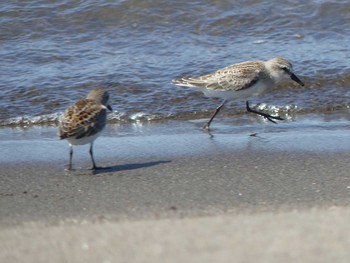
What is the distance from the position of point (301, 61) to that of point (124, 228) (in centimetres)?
683

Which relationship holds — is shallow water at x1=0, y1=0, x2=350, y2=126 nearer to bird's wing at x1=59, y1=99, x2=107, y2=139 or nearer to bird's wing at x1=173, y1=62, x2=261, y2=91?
bird's wing at x1=173, y1=62, x2=261, y2=91

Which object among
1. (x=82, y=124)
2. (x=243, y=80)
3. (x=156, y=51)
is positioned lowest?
(x=156, y=51)

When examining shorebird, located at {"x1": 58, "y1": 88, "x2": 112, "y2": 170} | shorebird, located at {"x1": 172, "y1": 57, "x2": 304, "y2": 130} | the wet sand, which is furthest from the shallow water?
shorebird, located at {"x1": 58, "y1": 88, "x2": 112, "y2": 170}

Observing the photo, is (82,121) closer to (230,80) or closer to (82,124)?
(82,124)

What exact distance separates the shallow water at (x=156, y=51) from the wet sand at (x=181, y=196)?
92 centimetres

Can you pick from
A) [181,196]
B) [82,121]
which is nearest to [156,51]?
[82,121]

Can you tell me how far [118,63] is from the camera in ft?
41.0

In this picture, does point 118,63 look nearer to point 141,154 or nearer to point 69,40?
point 69,40

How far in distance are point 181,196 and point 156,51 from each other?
6056 mm

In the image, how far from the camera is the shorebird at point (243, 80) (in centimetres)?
1052

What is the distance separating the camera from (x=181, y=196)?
23.4 feet

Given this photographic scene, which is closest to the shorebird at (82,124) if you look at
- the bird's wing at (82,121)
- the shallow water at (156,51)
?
the bird's wing at (82,121)

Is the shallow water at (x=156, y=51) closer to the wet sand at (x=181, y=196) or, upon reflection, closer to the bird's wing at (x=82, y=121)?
the wet sand at (x=181, y=196)

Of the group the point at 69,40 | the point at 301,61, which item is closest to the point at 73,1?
the point at 69,40
